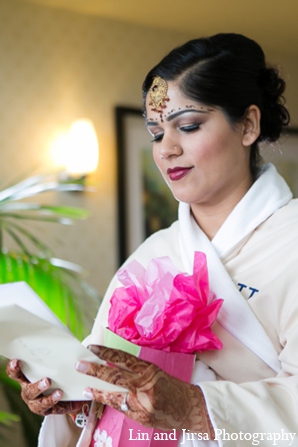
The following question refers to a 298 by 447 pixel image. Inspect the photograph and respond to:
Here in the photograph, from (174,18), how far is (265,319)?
3206 mm

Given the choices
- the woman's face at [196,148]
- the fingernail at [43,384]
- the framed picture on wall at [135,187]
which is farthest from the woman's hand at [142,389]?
the framed picture on wall at [135,187]

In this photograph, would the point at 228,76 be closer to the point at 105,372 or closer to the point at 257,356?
the point at 257,356

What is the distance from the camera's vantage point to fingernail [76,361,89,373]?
1.15m

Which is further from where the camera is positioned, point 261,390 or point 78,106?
point 78,106

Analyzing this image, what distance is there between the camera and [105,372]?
3.77ft

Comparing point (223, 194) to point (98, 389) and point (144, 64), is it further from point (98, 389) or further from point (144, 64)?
point (144, 64)

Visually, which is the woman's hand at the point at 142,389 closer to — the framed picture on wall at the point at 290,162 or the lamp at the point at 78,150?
the lamp at the point at 78,150

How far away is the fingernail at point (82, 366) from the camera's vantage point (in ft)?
3.77

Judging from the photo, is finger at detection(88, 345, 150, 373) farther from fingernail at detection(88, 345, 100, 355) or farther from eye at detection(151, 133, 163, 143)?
eye at detection(151, 133, 163, 143)

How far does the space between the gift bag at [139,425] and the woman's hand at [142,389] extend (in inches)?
5.3

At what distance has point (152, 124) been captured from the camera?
5.04ft

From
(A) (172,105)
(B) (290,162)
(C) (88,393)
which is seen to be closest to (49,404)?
(C) (88,393)

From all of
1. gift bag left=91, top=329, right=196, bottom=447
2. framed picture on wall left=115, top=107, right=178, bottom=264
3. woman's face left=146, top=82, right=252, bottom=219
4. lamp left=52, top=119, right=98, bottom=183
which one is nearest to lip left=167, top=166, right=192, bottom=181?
woman's face left=146, top=82, right=252, bottom=219

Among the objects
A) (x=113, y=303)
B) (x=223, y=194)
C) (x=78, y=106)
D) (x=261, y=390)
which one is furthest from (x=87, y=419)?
(x=78, y=106)
